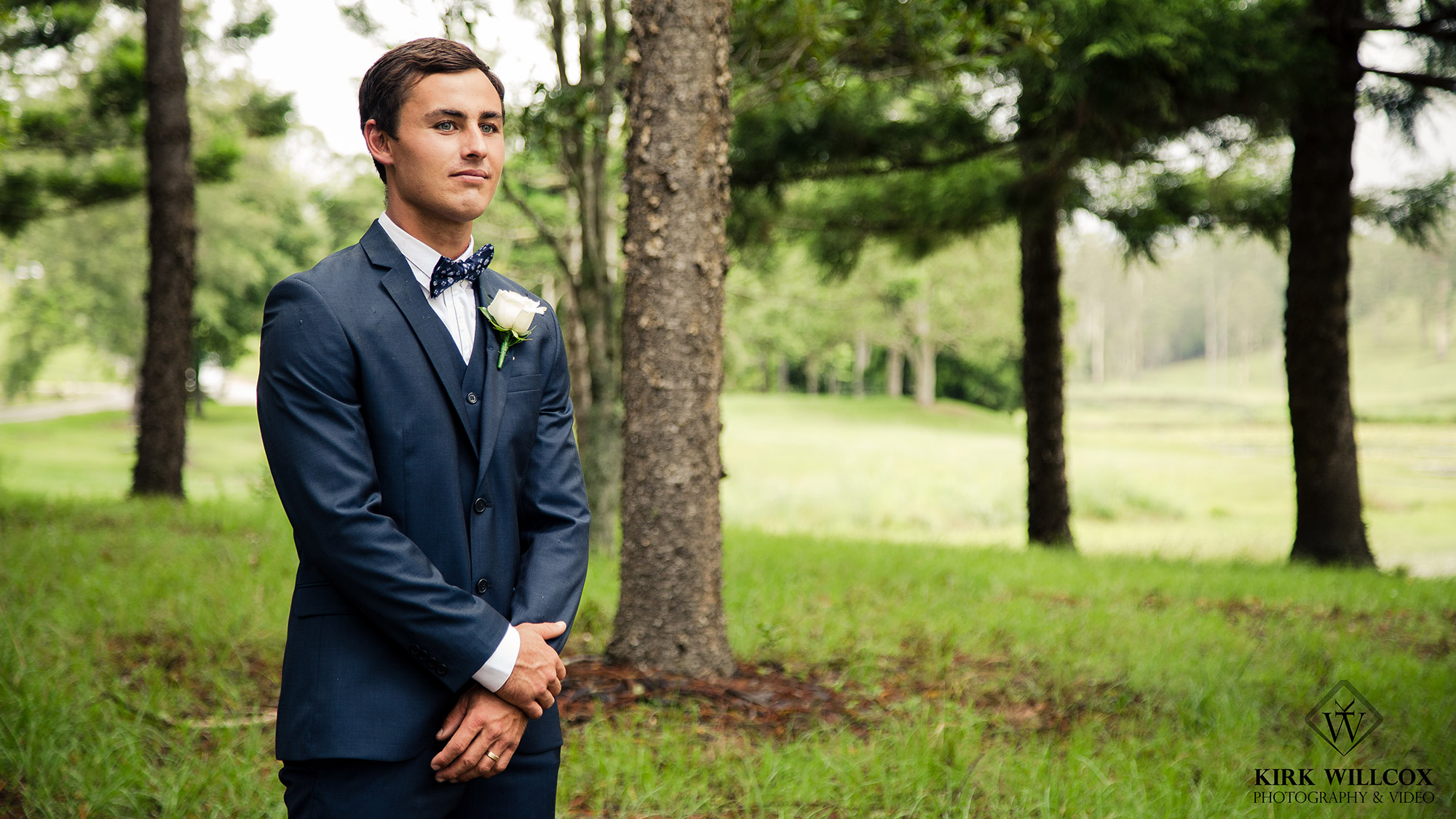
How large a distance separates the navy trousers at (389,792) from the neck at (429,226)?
893mm

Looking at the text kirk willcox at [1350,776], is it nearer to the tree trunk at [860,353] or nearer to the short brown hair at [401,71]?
the short brown hair at [401,71]

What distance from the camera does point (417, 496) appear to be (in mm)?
1520

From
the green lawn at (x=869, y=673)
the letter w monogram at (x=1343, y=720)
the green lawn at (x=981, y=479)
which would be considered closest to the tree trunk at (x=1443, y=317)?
the green lawn at (x=981, y=479)

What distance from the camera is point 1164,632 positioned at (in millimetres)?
4789

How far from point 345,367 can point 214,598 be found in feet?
12.8

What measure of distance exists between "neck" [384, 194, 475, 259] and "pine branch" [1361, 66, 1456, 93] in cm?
836

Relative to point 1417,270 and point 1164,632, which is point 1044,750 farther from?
point 1417,270

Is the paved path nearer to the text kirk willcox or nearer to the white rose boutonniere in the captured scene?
the white rose boutonniere

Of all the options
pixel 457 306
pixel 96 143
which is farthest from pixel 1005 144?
pixel 96 143

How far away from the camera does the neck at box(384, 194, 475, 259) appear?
1.59m

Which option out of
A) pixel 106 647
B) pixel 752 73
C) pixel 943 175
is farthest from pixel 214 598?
pixel 943 175

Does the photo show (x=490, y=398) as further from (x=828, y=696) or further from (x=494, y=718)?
(x=828, y=696)

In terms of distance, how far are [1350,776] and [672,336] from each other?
2.98 m

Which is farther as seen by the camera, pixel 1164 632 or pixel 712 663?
pixel 1164 632
